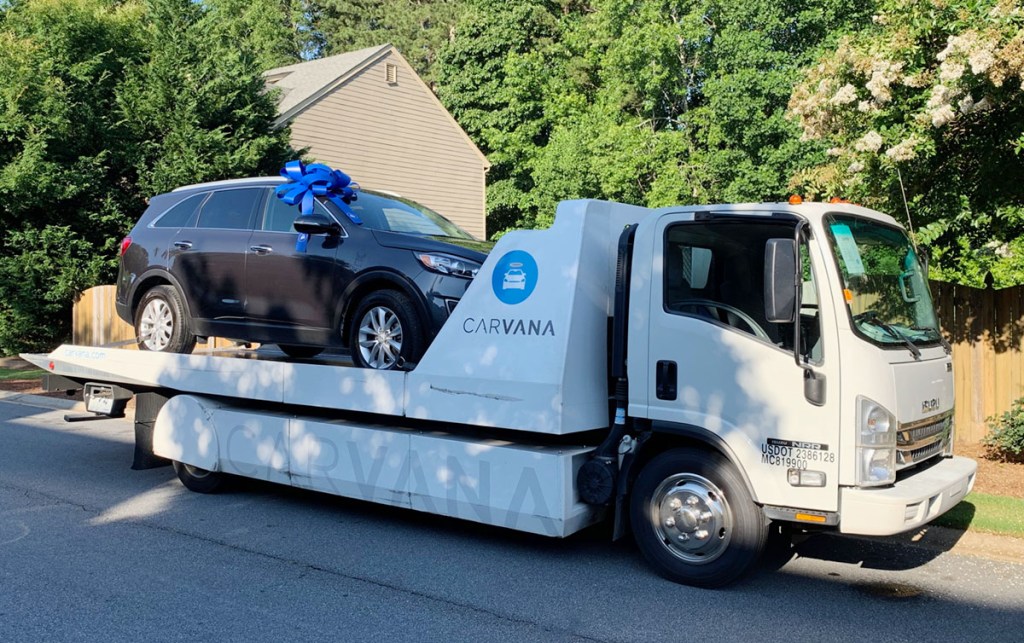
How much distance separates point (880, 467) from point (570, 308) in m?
2.09

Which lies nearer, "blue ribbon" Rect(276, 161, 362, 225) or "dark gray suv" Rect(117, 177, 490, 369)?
"dark gray suv" Rect(117, 177, 490, 369)

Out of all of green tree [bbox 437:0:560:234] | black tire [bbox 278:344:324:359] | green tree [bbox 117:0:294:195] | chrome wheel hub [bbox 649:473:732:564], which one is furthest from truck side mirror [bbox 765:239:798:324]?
green tree [bbox 437:0:560:234]

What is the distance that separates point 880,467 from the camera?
4.97 m

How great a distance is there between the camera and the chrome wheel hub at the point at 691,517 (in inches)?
212

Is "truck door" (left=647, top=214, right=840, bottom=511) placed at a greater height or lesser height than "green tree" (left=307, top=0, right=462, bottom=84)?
lesser

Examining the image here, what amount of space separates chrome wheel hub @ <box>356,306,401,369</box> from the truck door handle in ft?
7.27

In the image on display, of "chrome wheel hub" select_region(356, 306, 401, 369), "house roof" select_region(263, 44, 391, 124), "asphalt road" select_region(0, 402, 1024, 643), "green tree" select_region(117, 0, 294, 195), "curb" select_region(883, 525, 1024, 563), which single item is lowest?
"asphalt road" select_region(0, 402, 1024, 643)

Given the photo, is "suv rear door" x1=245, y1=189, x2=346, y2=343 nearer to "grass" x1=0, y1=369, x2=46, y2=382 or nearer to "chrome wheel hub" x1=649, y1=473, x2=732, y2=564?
"chrome wheel hub" x1=649, y1=473, x2=732, y2=564

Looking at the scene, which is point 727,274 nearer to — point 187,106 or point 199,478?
point 199,478

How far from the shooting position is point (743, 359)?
527 cm

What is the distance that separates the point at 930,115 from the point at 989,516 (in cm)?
332

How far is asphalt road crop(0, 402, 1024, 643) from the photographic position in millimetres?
4809

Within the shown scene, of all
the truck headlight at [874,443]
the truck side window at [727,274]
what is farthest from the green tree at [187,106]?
the truck headlight at [874,443]

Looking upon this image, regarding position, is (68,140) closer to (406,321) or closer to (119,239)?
(119,239)
